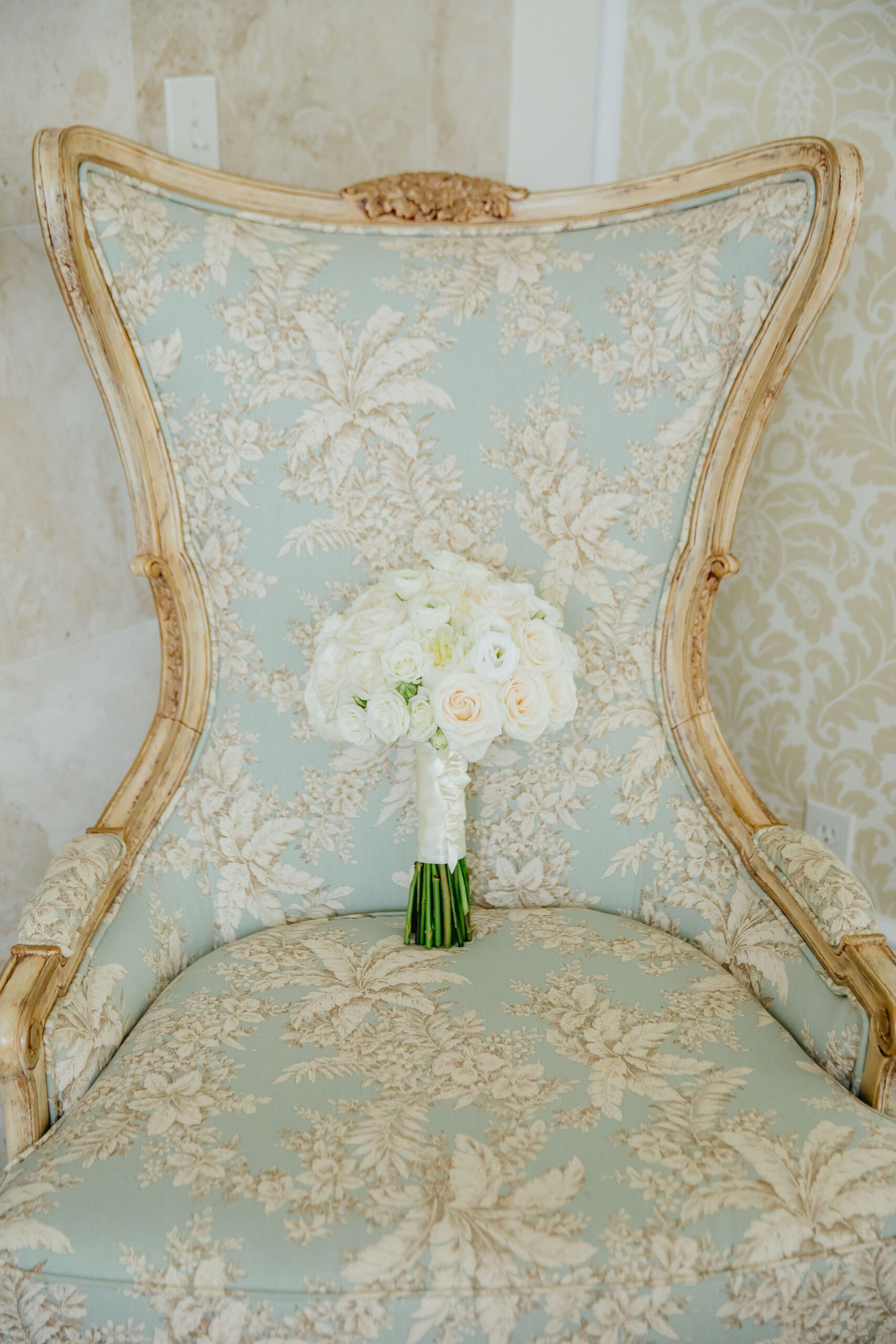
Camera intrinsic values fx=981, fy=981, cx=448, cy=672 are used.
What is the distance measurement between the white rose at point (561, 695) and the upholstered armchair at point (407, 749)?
0.14m

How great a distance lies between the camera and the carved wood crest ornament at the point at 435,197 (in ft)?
3.61

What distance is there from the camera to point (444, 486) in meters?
1.05

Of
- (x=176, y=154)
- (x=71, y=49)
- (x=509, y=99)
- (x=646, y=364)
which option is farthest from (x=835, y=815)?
(x=71, y=49)

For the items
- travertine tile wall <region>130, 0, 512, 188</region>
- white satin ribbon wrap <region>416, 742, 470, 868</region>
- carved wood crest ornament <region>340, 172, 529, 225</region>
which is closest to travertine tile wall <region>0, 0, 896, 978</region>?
travertine tile wall <region>130, 0, 512, 188</region>

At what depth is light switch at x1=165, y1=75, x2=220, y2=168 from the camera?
4.23ft

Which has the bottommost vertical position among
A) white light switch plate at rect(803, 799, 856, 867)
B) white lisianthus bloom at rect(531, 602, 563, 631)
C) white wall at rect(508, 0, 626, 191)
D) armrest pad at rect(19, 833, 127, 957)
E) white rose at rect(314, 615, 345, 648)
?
white light switch plate at rect(803, 799, 856, 867)

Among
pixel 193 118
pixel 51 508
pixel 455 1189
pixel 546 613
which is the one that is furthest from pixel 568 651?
pixel 193 118

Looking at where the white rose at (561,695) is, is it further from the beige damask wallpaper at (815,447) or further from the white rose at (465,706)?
the beige damask wallpaper at (815,447)

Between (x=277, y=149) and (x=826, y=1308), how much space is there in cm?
147

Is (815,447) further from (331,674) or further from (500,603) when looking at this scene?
(331,674)

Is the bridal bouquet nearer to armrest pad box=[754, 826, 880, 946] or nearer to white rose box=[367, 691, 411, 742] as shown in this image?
white rose box=[367, 691, 411, 742]

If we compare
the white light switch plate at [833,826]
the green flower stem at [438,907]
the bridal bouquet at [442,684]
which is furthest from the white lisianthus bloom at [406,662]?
the white light switch plate at [833,826]

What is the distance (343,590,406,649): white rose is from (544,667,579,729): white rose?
0.15 meters

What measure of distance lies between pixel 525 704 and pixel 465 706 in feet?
0.19
